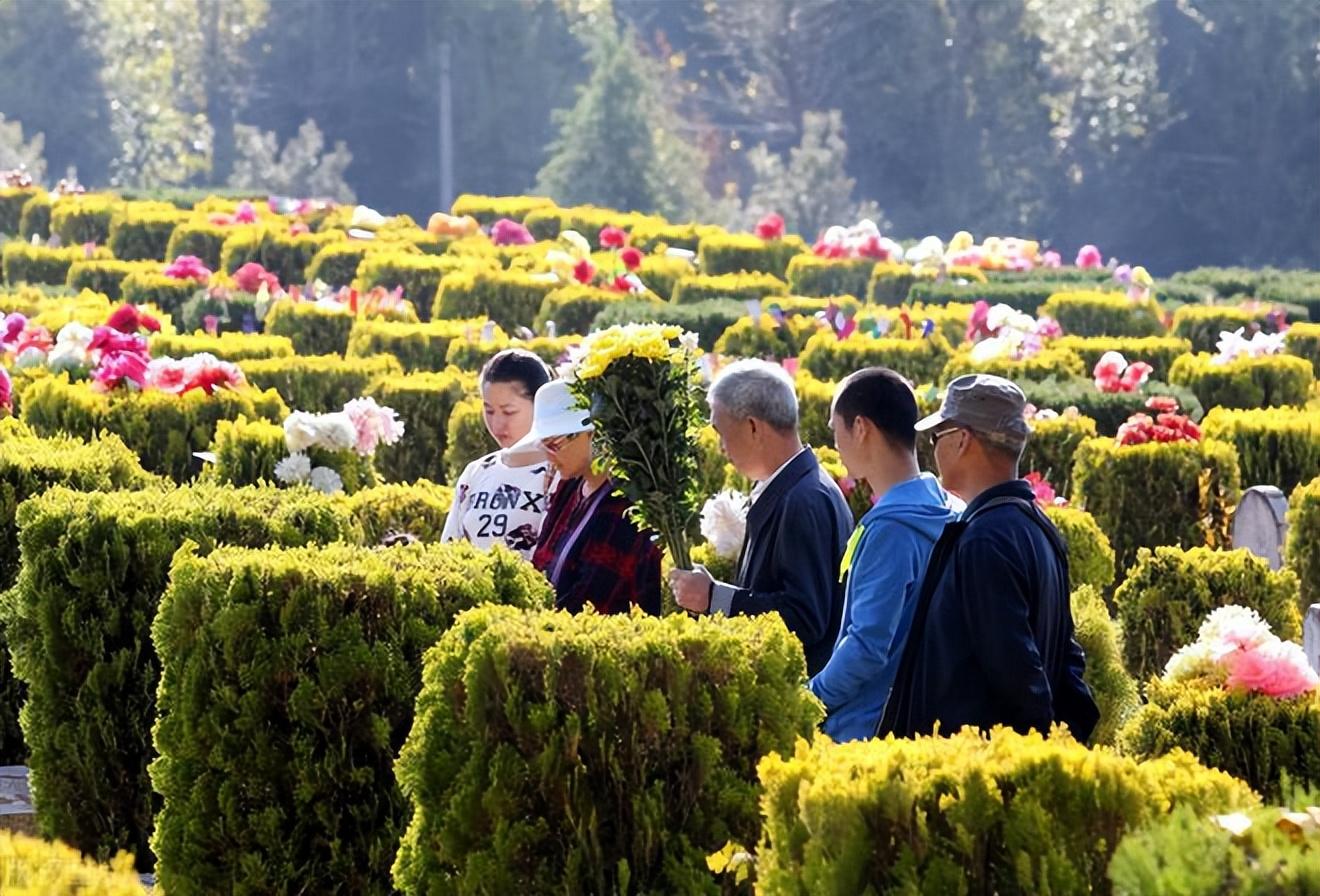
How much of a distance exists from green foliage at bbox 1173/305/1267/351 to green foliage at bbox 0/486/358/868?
15.7 meters

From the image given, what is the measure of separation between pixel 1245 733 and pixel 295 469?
541 centimetres

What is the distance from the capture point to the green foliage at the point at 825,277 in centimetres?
2709

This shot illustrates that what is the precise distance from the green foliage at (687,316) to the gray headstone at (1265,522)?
776 centimetres

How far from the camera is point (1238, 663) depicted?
225 inches

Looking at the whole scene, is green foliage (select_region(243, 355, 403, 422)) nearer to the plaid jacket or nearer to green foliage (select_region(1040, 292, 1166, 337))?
green foliage (select_region(1040, 292, 1166, 337))

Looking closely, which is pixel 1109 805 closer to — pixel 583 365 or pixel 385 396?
pixel 583 365

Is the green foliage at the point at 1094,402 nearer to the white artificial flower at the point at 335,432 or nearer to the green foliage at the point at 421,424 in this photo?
the green foliage at the point at 421,424

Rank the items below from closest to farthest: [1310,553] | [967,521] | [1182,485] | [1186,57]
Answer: [967,521], [1310,553], [1182,485], [1186,57]

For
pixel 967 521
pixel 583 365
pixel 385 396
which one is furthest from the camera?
pixel 385 396

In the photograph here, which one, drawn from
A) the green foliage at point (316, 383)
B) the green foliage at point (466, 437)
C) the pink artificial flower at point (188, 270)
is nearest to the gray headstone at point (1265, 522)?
the green foliage at point (466, 437)

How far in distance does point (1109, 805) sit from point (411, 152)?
60.7 metres

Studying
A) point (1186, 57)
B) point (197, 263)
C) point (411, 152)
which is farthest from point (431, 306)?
point (411, 152)

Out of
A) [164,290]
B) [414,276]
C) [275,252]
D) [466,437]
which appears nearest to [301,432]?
[466,437]

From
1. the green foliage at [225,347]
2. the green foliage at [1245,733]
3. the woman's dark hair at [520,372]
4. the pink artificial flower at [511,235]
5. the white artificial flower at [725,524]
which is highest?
the pink artificial flower at [511,235]
